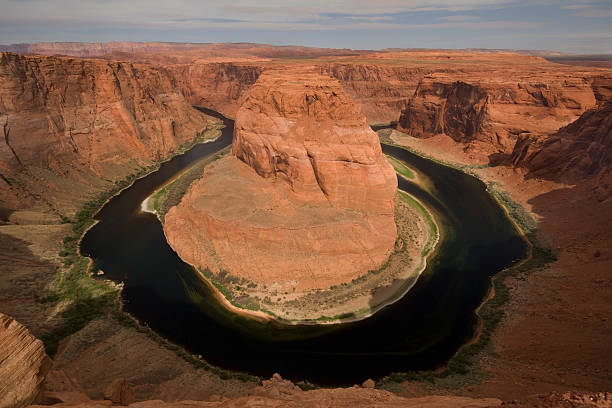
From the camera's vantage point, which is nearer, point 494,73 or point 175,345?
point 175,345

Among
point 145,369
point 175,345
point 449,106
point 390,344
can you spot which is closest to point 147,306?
point 175,345

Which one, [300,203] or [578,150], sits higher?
[578,150]

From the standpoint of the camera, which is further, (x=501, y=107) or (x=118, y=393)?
(x=501, y=107)

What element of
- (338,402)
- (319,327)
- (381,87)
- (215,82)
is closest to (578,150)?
(319,327)


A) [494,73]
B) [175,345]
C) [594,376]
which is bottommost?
[175,345]

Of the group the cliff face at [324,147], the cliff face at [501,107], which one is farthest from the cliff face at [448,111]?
the cliff face at [324,147]

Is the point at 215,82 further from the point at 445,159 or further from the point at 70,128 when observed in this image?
the point at 445,159

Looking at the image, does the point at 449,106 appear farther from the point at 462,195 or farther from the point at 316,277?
the point at 316,277

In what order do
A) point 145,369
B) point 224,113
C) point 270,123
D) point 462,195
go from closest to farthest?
1. point 145,369
2. point 270,123
3. point 462,195
4. point 224,113
